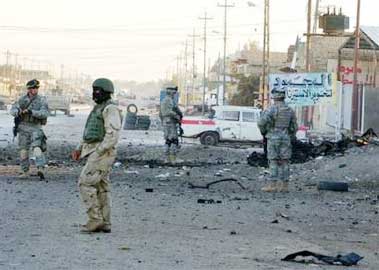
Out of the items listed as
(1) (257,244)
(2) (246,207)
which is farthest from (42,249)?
(2) (246,207)

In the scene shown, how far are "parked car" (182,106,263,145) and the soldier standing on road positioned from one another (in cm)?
3045

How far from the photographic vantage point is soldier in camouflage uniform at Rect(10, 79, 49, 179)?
730 inches

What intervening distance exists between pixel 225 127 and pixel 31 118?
81.3 feet

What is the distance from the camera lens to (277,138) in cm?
1830

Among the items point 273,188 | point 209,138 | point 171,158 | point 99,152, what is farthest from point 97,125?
point 209,138

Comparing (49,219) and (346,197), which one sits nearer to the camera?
(49,219)

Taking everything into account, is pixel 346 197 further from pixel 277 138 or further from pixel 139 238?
pixel 139 238

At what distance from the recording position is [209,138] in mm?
42500

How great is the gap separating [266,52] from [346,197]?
44105 millimetres

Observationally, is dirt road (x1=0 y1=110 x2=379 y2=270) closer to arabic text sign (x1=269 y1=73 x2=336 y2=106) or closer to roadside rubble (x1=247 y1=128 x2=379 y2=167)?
roadside rubble (x1=247 y1=128 x2=379 y2=167)

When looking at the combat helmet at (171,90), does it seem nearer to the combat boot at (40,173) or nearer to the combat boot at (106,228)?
the combat boot at (40,173)

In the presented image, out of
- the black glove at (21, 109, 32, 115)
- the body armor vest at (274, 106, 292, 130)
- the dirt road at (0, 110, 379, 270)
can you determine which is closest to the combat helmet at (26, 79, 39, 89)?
the black glove at (21, 109, 32, 115)

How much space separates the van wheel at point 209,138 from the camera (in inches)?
1658

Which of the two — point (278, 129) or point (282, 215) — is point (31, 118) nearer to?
point (278, 129)
